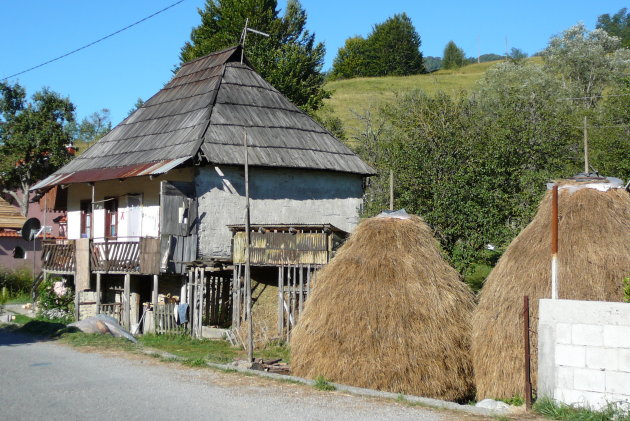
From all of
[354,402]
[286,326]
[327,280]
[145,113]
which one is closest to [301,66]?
[145,113]

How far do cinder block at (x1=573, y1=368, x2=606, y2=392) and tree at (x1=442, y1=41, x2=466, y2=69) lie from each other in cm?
9843

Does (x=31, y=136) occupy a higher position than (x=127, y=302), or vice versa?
(x=31, y=136)

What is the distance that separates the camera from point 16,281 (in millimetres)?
30562

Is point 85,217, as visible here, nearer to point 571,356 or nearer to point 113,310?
point 113,310

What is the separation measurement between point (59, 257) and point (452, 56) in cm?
9342

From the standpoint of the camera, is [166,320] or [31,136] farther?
[31,136]

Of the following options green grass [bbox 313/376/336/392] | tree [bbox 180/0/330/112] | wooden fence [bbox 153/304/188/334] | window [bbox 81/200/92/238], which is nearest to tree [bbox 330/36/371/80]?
tree [bbox 180/0/330/112]

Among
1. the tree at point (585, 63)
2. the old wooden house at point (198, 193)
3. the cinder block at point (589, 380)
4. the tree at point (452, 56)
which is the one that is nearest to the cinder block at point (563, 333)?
the cinder block at point (589, 380)

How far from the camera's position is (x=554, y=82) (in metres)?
43.4

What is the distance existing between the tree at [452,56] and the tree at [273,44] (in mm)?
69743

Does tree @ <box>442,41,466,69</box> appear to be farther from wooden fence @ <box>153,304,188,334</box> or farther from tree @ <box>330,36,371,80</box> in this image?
wooden fence @ <box>153,304,188,334</box>

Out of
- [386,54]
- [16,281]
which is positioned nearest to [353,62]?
[386,54]

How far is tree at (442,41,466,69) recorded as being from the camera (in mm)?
106750

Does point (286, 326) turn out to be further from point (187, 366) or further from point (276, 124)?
point (276, 124)
